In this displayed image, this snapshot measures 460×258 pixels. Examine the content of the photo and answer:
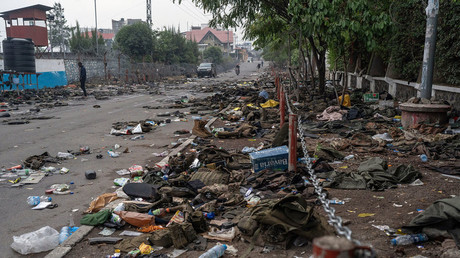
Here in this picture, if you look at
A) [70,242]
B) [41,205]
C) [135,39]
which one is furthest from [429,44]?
[135,39]

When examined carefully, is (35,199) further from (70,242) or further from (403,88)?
(403,88)

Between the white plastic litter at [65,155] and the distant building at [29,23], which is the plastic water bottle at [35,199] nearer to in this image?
the white plastic litter at [65,155]

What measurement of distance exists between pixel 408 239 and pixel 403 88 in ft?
38.4

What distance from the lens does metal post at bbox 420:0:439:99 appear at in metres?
8.19

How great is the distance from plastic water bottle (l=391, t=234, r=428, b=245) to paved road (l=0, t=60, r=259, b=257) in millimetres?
3537

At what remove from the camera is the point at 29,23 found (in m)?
45.2

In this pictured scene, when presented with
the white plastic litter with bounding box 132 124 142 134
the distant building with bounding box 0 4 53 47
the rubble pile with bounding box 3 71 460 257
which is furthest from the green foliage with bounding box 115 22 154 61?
the rubble pile with bounding box 3 71 460 257

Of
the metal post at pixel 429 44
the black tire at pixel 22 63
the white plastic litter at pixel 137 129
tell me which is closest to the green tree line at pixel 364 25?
the metal post at pixel 429 44

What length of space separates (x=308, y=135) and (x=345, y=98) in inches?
226

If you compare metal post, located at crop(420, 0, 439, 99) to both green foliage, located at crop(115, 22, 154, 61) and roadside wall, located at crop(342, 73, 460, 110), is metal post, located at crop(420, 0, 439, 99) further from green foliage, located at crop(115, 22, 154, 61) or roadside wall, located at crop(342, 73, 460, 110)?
green foliage, located at crop(115, 22, 154, 61)

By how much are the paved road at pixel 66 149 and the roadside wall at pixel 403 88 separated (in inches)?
285

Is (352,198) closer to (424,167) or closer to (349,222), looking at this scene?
(349,222)

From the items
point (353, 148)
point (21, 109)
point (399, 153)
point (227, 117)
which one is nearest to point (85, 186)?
point (353, 148)

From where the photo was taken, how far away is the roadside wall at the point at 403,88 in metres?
9.75
